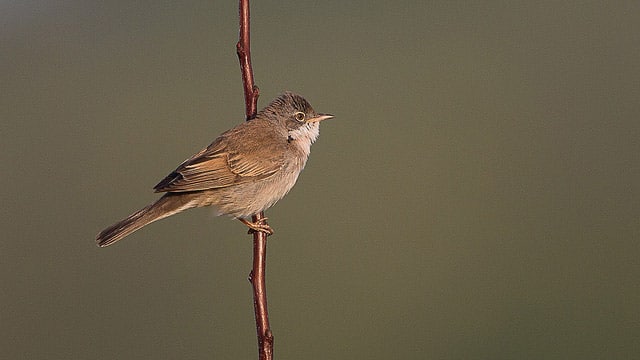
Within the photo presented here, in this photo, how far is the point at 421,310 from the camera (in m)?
17.8

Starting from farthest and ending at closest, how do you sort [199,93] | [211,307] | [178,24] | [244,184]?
1. [178,24]
2. [199,93]
3. [211,307]
4. [244,184]

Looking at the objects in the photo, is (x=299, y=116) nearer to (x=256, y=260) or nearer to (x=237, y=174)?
(x=237, y=174)

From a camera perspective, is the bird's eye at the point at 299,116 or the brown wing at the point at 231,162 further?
the bird's eye at the point at 299,116

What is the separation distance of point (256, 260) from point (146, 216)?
3.74 feet

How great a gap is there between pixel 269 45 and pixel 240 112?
6517mm

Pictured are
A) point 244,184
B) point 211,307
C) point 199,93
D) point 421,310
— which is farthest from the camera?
point 199,93

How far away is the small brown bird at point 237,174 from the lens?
174 inches

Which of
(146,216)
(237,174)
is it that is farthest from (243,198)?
(146,216)

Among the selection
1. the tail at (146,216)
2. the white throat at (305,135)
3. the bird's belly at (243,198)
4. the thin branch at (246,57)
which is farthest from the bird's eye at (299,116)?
the thin branch at (246,57)

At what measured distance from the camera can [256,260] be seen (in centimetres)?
326

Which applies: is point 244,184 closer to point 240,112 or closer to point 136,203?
point 136,203

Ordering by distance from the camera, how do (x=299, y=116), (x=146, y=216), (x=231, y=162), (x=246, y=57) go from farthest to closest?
(x=299, y=116) < (x=231, y=162) < (x=146, y=216) < (x=246, y=57)

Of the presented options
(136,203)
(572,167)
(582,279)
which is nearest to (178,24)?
(136,203)

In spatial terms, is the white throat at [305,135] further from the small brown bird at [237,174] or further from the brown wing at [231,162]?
the brown wing at [231,162]
